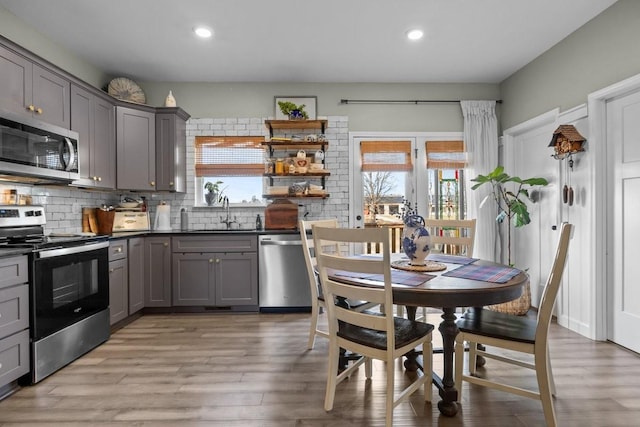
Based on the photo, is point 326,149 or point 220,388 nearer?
point 220,388

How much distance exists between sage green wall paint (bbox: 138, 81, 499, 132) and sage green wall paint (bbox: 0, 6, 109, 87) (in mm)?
591

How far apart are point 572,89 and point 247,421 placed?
12.4 feet

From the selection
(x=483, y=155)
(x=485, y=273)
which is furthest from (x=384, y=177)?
(x=485, y=273)

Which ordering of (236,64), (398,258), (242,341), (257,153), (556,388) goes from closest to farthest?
(556,388) → (398,258) → (242,341) → (236,64) → (257,153)

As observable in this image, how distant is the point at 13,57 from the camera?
8.32 ft

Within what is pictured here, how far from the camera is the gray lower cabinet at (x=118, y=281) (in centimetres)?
327

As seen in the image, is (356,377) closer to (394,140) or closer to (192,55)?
(394,140)

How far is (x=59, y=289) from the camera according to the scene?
2541 millimetres

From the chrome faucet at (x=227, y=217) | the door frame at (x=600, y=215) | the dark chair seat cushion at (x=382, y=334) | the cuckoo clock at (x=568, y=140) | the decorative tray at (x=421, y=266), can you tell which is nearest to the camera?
the dark chair seat cushion at (x=382, y=334)

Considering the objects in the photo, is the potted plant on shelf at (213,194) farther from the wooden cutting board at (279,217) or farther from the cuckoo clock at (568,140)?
the cuckoo clock at (568,140)

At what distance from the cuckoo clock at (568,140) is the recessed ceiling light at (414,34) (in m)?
1.51

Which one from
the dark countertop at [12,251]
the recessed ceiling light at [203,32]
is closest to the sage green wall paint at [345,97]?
the recessed ceiling light at [203,32]

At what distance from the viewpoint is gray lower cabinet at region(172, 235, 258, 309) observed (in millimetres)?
3846

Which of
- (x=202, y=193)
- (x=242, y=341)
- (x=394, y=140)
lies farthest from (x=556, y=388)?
(x=202, y=193)
